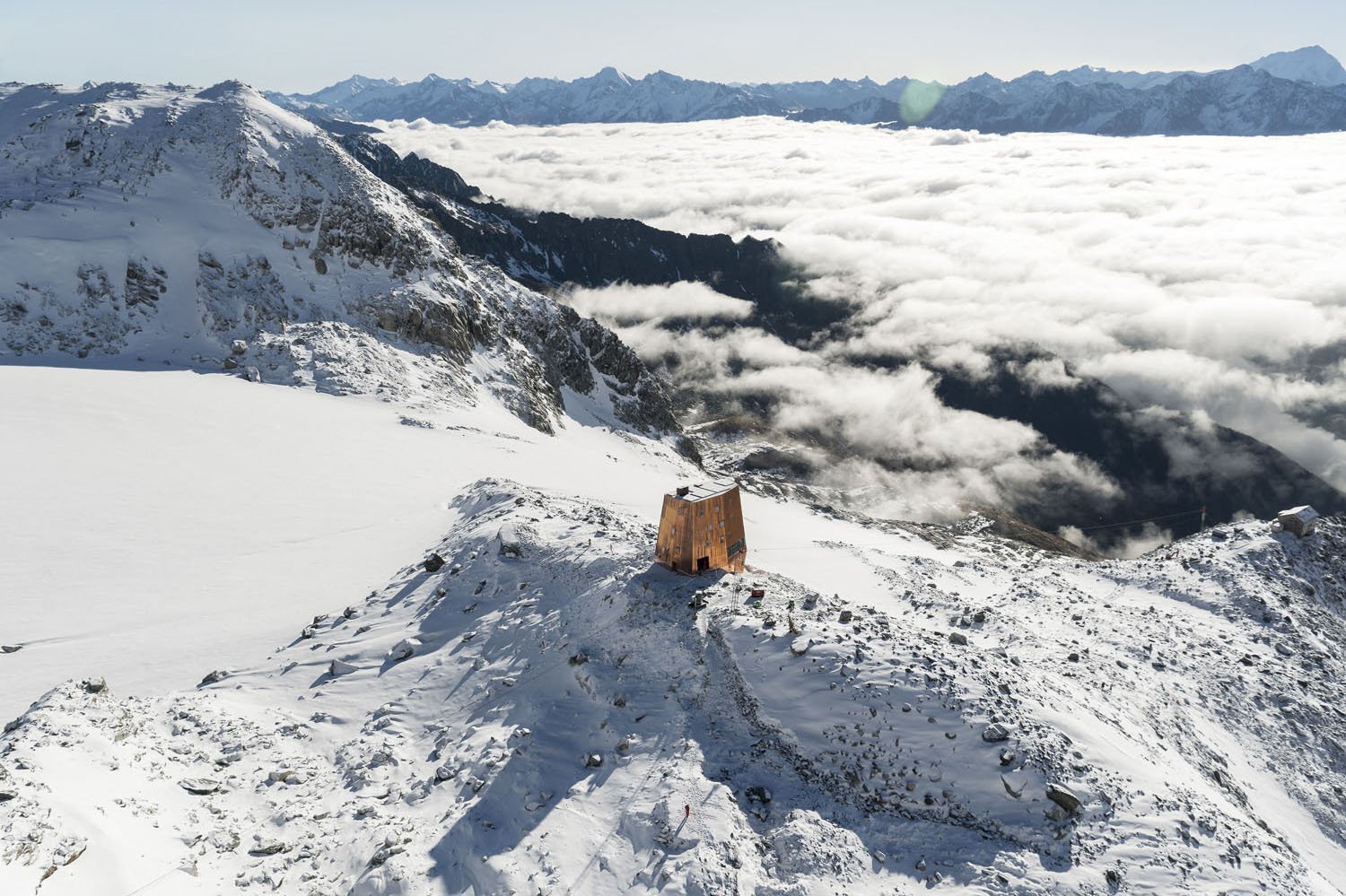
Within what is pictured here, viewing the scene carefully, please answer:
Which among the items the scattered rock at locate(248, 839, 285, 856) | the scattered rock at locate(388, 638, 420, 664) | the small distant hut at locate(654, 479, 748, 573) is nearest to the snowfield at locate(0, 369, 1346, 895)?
the scattered rock at locate(248, 839, 285, 856)

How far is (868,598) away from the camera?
105 ft

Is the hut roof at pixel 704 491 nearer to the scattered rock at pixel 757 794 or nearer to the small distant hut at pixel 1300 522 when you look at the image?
the scattered rock at pixel 757 794

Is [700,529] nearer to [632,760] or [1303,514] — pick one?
[632,760]

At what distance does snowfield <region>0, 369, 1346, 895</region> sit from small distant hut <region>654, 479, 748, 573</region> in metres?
0.87

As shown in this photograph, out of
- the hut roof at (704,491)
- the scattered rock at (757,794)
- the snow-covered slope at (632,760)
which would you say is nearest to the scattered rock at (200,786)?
the snow-covered slope at (632,760)

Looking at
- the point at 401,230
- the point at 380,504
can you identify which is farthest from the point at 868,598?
the point at 401,230

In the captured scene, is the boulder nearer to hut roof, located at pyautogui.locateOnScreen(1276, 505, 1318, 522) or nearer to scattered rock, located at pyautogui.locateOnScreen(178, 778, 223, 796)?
scattered rock, located at pyautogui.locateOnScreen(178, 778, 223, 796)

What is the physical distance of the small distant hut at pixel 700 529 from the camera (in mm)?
21234

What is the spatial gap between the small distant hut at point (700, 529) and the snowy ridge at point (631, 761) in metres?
0.83

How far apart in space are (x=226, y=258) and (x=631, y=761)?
5755 cm

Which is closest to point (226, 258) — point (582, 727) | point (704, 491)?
point (704, 491)

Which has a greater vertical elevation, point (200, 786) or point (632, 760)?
point (200, 786)

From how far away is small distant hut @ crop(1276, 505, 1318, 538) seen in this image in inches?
1516

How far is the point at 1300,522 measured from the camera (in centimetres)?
3853
